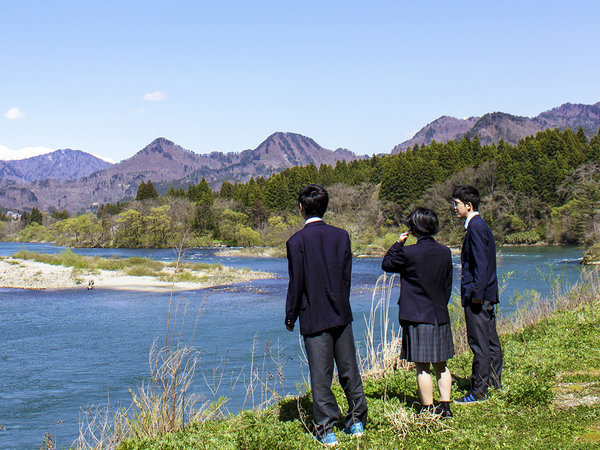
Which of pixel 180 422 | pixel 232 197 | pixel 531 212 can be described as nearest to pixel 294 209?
pixel 232 197

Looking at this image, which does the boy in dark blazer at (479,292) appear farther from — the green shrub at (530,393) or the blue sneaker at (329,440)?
the blue sneaker at (329,440)

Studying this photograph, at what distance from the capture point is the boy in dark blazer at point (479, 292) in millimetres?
4043

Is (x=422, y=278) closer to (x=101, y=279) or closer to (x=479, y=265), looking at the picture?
(x=479, y=265)

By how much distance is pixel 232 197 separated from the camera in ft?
235

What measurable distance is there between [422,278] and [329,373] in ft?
2.93

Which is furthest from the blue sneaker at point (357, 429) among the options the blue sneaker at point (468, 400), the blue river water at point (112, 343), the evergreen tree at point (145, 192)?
the evergreen tree at point (145, 192)

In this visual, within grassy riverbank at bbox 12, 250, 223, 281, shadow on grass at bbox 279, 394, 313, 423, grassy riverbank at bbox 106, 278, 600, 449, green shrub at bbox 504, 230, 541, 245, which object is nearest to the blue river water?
shadow on grass at bbox 279, 394, 313, 423

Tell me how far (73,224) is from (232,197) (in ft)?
65.7

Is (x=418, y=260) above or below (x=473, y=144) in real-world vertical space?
below

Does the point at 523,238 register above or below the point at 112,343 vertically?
above

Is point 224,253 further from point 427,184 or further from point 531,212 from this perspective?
point 531,212

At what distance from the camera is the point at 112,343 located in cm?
1366

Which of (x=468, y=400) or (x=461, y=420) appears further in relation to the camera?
(x=468, y=400)

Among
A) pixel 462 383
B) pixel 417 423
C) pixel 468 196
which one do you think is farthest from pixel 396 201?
pixel 417 423
